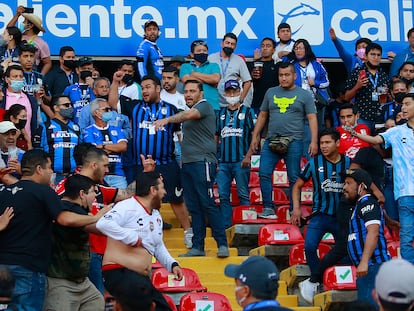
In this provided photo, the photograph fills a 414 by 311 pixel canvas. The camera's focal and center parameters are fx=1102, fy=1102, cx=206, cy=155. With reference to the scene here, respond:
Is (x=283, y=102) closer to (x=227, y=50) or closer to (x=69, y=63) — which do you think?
(x=227, y=50)

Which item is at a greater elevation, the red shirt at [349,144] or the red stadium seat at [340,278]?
the red shirt at [349,144]

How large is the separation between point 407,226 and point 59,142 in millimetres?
4019

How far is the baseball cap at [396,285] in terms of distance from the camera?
19.8 feet

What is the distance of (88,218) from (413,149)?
4.21m

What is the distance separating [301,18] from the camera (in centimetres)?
1695

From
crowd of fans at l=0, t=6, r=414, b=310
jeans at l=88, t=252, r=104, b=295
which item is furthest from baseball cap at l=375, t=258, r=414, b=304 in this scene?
jeans at l=88, t=252, r=104, b=295

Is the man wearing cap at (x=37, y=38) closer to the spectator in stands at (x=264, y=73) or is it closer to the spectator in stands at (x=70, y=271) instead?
the spectator in stands at (x=264, y=73)

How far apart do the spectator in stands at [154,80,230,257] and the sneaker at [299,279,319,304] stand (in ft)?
3.11

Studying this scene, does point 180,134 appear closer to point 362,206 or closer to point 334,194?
point 334,194

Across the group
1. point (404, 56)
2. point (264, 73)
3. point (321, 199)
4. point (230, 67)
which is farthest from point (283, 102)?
point (404, 56)

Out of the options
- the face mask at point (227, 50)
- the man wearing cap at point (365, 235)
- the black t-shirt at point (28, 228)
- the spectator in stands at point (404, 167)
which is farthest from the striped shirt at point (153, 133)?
the black t-shirt at point (28, 228)

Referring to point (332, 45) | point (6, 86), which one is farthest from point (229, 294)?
point (332, 45)

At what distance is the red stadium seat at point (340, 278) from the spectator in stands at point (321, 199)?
22 centimetres

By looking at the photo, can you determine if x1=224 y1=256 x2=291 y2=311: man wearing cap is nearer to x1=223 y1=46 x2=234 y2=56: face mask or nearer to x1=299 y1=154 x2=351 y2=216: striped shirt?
x1=299 y1=154 x2=351 y2=216: striped shirt
